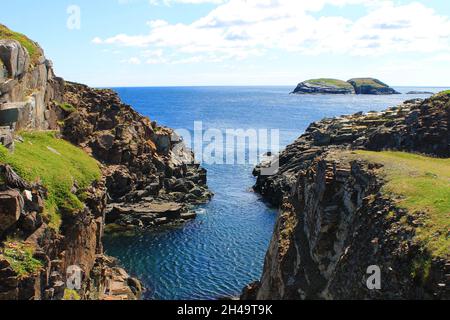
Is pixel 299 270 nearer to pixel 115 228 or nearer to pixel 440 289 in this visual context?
pixel 440 289

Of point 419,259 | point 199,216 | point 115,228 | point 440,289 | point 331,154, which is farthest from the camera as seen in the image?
point 199,216

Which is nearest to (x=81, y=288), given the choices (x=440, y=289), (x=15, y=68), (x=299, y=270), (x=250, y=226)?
(x=299, y=270)

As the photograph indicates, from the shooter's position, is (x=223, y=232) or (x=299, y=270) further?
(x=223, y=232)

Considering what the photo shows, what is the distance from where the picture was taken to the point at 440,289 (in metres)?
20.0

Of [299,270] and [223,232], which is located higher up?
[299,270]

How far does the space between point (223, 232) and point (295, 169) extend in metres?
31.2

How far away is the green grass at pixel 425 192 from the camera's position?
22.5 meters

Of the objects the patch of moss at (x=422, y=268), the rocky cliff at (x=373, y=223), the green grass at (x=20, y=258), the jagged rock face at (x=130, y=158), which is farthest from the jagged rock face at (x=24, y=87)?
the patch of moss at (x=422, y=268)

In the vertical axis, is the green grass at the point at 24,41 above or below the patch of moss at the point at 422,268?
above

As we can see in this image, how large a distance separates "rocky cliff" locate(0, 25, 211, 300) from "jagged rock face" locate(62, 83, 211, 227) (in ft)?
0.63

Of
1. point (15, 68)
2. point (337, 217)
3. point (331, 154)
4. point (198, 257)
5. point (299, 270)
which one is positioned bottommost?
point (198, 257)

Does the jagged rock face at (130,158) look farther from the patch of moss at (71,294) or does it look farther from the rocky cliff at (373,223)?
the rocky cliff at (373,223)

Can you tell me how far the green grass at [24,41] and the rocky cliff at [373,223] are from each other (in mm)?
40008

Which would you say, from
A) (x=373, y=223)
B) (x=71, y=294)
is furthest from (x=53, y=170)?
(x=373, y=223)
